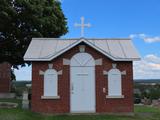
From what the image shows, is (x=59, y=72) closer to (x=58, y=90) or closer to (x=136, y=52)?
(x=58, y=90)

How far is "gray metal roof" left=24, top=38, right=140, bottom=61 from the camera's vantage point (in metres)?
24.1

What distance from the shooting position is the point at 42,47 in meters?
25.9

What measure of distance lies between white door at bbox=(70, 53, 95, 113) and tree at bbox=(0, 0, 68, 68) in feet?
40.6

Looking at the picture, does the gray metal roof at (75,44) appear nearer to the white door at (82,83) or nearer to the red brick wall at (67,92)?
the red brick wall at (67,92)

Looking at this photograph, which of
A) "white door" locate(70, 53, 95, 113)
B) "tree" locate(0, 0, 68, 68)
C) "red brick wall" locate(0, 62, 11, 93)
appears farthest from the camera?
"red brick wall" locate(0, 62, 11, 93)

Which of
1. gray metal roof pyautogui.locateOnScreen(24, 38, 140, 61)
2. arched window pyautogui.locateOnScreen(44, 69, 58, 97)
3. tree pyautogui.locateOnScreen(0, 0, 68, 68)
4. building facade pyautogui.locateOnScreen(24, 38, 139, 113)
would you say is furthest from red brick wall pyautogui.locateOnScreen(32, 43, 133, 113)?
tree pyautogui.locateOnScreen(0, 0, 68, 68)

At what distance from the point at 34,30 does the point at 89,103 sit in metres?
15.0

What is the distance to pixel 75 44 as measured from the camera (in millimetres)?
24156

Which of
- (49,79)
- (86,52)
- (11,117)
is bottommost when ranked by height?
(11,117)

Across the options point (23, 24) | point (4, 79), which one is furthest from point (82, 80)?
point (4, 79)

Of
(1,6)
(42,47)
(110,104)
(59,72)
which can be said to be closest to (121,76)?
(110,104)

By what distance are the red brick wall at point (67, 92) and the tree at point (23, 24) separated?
1186 cm

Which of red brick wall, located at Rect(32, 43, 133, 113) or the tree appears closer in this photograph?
red brick wall, located at Rect(32, 43, 133, 113)

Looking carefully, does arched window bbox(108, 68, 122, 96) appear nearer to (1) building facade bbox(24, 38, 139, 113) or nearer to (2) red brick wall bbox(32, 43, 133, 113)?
(1) building facade bbox(24, 38, 139, 113)
